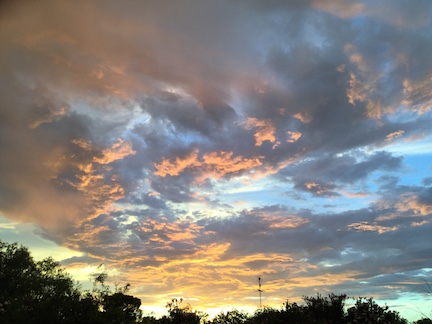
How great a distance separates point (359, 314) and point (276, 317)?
457cm

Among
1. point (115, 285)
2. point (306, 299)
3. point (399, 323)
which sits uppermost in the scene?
point (115, 285)

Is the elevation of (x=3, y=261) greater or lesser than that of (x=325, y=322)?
greater

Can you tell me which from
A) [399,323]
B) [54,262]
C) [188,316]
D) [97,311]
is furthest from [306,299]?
[54,262]

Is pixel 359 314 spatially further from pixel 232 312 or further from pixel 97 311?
Result: pixel 97 311

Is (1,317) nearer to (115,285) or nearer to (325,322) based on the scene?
(115,285)

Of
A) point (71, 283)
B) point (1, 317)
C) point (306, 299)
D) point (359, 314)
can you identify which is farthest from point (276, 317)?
point (71, 283)

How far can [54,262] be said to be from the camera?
32.9 m

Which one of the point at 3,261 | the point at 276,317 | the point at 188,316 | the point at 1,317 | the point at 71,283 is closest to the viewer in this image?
the point at 1,317

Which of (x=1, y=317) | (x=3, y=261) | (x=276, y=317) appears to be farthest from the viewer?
(x=3, y=261)

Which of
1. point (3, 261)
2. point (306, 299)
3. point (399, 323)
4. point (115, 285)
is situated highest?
point (3, 261)

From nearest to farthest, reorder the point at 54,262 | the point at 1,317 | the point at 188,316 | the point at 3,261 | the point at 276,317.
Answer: the point at 1,317, the point at 276,317, the point at 188,316, the point at 3,261, the point at 54,262

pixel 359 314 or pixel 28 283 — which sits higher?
pixel 28 283

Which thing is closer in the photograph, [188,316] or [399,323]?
[399,323]

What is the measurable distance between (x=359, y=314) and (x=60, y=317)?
1561cm
